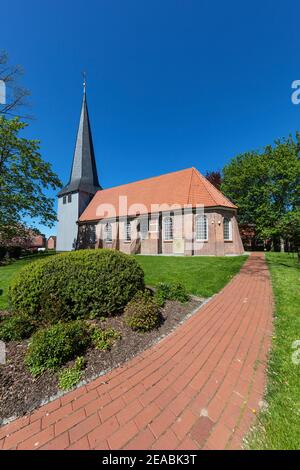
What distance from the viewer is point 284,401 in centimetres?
253

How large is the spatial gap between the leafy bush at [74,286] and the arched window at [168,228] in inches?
609

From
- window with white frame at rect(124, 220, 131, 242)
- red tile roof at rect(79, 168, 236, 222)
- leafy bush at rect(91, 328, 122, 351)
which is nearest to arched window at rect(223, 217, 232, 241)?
red tile roof at rect(79, 168, 236, 222)

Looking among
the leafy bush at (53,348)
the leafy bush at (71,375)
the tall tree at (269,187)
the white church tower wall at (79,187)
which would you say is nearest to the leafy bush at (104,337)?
the leafy bush at (53,348)

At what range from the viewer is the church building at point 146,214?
1911 cm

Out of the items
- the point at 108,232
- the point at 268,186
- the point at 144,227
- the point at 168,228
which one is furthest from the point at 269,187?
the point at 108,232

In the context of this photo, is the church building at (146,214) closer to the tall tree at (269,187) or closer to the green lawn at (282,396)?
the tall tree at (269,187)

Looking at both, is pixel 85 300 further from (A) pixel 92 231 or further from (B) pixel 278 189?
(B) pixel 278 189

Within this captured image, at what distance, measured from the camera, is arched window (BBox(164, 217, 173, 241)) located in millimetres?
20531

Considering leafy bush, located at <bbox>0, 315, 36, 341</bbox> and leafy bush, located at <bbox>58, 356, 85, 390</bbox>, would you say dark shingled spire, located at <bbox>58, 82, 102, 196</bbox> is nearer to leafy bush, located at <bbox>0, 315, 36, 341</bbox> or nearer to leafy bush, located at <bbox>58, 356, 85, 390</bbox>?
leafy bush, located at <bbox>0, 315, 36, 341</bbox>

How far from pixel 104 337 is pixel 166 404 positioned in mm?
1703

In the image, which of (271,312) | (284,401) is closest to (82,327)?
(284,401)

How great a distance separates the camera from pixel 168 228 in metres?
20.7
